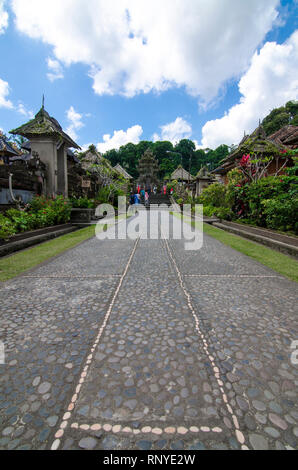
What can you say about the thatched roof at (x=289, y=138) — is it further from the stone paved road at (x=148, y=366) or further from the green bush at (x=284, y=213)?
the stone paved road at (x=148, y=366)

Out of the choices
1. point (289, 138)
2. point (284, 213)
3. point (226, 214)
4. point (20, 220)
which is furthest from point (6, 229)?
point (226, 214)

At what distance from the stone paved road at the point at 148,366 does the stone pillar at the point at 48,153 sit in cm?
901

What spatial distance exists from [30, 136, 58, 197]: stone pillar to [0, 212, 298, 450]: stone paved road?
355 inches

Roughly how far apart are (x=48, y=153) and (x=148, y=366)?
39.9 feet

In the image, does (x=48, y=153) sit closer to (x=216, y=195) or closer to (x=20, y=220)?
(x=20, y=220)

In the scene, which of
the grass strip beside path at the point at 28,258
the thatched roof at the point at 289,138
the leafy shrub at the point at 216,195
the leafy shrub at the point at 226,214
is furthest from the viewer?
the leafy shrub at the point at 216,195

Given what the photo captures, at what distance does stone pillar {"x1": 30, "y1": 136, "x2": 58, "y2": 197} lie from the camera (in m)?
11.6

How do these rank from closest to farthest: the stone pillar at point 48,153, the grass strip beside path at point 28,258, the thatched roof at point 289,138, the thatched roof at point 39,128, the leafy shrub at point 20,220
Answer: the grass strip beside path at point 28,258, the leafy shrub at point 20,220, the thatched roof at point 289,138, the thatched roof at point 39,128, the stone pillar at point 48,153

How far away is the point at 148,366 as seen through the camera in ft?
6.32

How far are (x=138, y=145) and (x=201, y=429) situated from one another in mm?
86808

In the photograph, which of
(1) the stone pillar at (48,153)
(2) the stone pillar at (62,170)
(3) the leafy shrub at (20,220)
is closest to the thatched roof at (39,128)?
(1) the stone pillar at (48,153)

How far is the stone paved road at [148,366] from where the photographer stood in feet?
4.56
